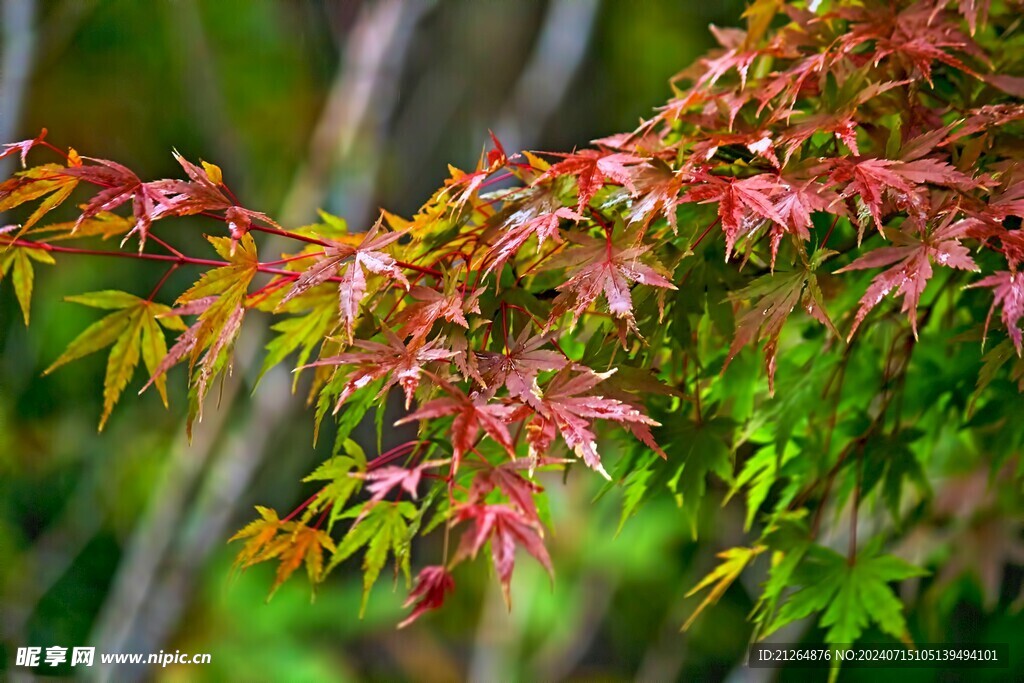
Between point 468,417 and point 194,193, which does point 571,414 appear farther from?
point 194,193

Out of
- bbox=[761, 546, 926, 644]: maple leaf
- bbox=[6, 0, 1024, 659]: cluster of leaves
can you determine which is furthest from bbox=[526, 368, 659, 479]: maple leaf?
bbox=[761, 546, 926, 644]: maple leaf

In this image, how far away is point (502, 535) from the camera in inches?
18.2

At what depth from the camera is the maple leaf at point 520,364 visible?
0.50 metres

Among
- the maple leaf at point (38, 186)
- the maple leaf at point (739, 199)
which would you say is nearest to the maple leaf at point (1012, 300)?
the maple leaf at point (739, 199)

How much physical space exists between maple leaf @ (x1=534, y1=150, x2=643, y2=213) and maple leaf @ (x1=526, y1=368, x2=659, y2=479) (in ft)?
0.43

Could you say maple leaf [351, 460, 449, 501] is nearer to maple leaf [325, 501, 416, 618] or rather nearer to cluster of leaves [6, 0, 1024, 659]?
cluster of leaves [6, 0, 1024, 659]

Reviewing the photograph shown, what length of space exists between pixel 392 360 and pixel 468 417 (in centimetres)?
7

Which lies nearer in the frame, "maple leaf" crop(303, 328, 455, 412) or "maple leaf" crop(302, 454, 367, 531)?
"maple leaf" crop(303, 328, 455, 412)

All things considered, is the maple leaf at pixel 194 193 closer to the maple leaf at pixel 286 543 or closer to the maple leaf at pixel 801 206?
the maple leaf at pixel 286 543

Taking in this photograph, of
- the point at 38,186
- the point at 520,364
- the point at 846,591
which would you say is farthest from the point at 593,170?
the point at 846,591

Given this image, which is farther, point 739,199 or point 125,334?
point 125,334

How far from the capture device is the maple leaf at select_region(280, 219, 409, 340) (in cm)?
52

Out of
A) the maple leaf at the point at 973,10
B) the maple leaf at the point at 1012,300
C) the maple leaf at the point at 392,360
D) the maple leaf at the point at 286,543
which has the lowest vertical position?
the maple leaf at the point at 286,543

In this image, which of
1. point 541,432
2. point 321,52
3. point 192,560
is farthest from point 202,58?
point 541,432
